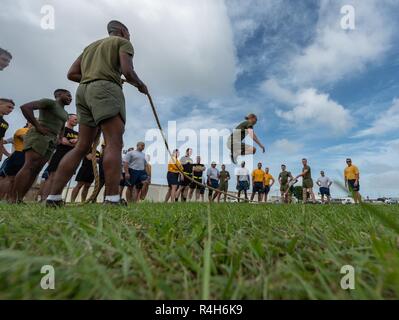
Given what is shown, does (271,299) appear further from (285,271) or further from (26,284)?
(26,284)

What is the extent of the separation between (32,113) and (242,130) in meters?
5.02

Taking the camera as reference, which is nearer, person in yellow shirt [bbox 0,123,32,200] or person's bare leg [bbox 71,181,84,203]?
person in yellow shirt [bbox 0,123,32,200]

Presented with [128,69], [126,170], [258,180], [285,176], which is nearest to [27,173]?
[128,69]

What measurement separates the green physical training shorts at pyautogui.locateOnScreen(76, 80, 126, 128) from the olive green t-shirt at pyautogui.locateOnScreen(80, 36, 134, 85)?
0.07 m

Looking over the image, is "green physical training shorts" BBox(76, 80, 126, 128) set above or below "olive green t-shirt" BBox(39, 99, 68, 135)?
below

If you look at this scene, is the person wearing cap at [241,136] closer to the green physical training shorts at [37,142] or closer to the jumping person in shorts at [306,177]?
the green physical training shorts at [37,142]

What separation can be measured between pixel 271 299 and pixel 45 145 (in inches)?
158

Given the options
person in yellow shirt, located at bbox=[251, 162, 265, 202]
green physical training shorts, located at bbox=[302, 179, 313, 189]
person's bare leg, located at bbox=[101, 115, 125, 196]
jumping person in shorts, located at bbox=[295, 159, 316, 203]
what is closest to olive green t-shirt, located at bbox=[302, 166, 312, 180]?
jumping person in shorts, located at bbox=[295, 159, 316, 203]

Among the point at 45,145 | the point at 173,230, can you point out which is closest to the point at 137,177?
the point at 45,145

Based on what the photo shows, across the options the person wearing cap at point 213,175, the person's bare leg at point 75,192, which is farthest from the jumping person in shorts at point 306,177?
the person's bare leg at point 75,192

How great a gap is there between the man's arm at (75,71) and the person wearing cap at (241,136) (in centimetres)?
473

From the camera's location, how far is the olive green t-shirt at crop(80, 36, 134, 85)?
9.71 ft

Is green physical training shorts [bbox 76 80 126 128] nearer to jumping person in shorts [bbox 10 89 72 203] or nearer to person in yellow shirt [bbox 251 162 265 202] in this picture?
jumping person in shorts [bbox 10 89 72 203]

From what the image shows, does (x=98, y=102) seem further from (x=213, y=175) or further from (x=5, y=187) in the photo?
(x=213, y=175)
